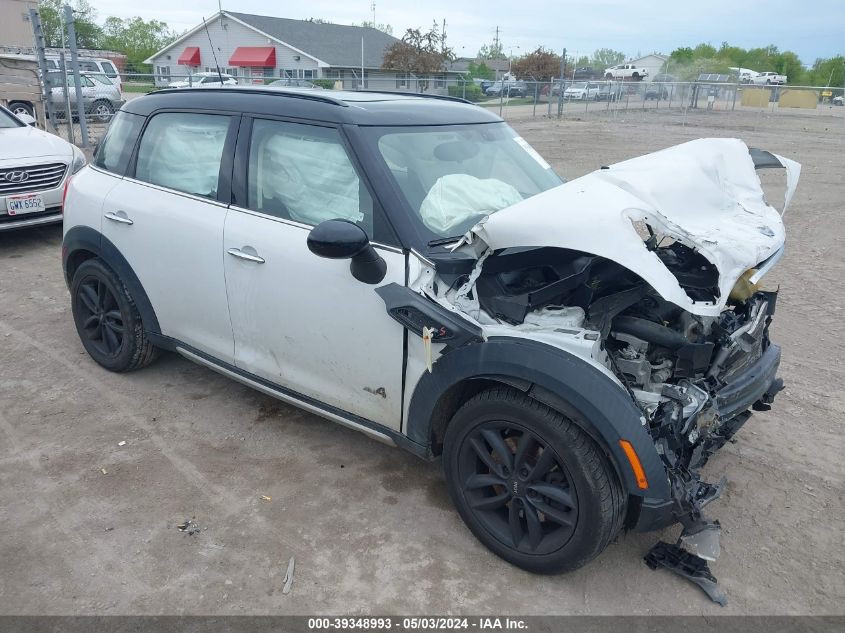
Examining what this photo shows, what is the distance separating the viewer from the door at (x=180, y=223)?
3555 millimetres

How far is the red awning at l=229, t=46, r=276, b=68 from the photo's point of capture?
4456 cm

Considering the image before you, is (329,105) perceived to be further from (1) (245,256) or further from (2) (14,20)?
(2) (14,20)

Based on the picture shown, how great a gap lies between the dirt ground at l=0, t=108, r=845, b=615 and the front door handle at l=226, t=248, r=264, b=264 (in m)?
1.10

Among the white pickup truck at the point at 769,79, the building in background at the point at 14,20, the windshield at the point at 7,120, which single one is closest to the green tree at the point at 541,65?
the white pickup truck at the point at 769,79

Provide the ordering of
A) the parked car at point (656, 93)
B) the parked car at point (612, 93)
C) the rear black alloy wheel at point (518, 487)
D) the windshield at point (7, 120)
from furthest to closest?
the parked car at point (656, 93) < the parked car at point (612, 93) < the windshield at point (7, 120) < the rear black alloy wheel at point (518, 487)

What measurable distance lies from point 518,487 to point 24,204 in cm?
669

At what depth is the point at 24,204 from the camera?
7059 mm

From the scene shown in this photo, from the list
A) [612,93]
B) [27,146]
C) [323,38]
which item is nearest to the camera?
[27,146]

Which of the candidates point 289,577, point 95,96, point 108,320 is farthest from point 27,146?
point 95,96

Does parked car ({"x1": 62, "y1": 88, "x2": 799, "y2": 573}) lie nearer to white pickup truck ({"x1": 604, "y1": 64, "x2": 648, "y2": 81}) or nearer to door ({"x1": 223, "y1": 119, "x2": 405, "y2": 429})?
door ({"x1": 223, "y1": 119, "x2": 405, "y2": 429})

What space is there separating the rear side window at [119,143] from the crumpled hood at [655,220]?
8.61 ft

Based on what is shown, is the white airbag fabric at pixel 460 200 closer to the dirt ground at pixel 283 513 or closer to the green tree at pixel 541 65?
the dirt ground at pixel 283 513

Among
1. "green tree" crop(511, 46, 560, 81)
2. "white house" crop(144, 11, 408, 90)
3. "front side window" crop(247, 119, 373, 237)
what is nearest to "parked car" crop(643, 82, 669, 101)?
"white house" crop(144, 11, 408, 90)

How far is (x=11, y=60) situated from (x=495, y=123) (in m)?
12.1
